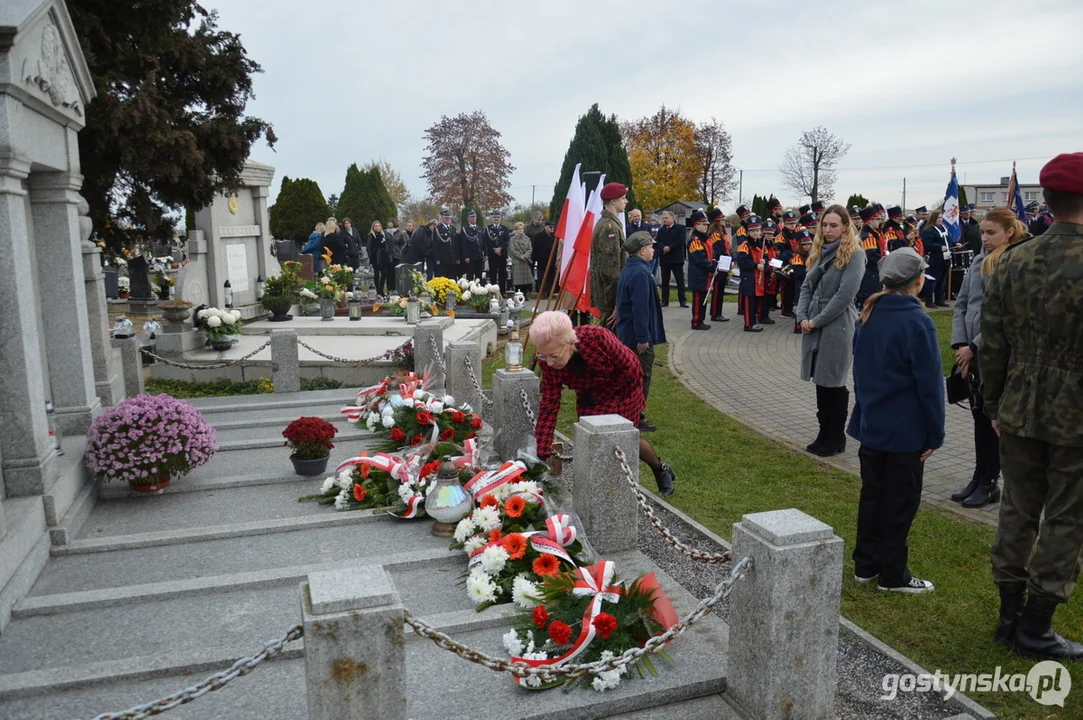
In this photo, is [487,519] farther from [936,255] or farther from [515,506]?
[936,255]

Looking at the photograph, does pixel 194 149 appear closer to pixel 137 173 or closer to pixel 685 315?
pixel 137 173

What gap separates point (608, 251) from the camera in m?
9.89

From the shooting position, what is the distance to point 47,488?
566cm

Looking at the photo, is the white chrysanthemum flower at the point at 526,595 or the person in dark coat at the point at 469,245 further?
the person in dark coat at the point at 469,245

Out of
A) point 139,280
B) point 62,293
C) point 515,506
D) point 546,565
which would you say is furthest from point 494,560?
point 139,280

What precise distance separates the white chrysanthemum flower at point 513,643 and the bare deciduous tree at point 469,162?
1842 inches

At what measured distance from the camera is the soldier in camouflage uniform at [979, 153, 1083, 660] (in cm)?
388

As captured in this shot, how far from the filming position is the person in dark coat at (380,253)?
22922 millimetres

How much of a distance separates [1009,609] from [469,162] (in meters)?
48.4

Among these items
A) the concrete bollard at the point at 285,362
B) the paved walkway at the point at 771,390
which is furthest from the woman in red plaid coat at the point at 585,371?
the concrete bollard at the point at 285,362

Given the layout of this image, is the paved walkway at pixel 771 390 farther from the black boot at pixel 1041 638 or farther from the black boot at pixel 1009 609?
the black boot at pixel 1041 638

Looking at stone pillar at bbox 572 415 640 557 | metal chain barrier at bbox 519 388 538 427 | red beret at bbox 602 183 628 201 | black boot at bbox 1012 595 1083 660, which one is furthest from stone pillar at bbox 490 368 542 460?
black boot at bbox 1012 595 1083 660

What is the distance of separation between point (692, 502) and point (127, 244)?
10.0 meters

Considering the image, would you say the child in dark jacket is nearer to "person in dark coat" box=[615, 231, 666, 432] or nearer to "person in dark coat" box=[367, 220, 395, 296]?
"person in dark coat" box=[615, 231, 666, 432]
